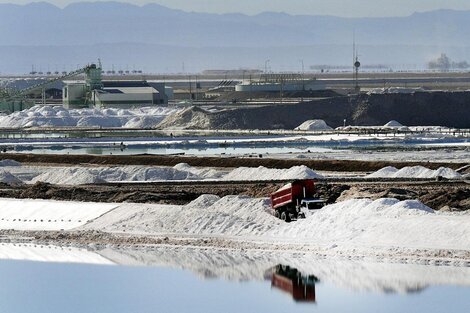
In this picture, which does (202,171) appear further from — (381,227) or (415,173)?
(381,227)

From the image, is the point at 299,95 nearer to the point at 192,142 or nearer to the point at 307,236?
the point at 192,142

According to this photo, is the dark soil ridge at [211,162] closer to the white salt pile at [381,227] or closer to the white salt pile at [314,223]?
the white salt pile at [314,223]

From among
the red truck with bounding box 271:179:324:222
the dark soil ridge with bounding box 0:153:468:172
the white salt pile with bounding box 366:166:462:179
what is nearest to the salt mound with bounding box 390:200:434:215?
the red truck with bounding box 271:179:324:222

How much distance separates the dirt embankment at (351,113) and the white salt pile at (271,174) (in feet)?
139

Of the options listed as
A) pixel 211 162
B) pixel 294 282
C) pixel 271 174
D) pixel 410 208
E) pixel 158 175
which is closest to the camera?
pixel 294 282

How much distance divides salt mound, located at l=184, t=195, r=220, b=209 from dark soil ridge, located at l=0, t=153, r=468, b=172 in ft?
54.5

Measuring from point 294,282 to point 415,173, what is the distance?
20.9 m

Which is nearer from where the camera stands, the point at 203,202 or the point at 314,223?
the point at 314,223

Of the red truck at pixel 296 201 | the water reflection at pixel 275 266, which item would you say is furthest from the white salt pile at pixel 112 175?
the red truck at pixel 296 201

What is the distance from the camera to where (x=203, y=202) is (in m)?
38.1

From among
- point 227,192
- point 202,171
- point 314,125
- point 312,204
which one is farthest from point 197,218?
point 314,125

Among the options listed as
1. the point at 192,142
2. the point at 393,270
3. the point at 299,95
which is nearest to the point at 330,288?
the point at 393,270

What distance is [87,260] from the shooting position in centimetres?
3309

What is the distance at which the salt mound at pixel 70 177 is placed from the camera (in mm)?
49938
